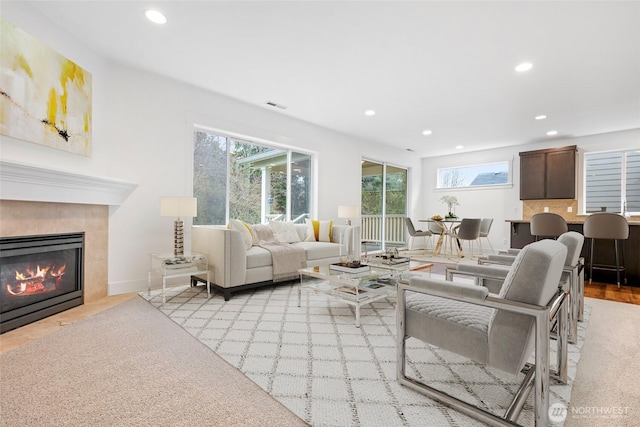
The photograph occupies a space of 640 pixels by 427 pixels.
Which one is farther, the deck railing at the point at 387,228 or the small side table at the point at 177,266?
the deck railing at the point at 387,228

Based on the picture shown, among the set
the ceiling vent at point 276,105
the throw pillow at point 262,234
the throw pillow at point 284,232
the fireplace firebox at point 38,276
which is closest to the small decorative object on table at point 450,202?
the throw pillow at point 284,232

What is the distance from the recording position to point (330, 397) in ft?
5.03

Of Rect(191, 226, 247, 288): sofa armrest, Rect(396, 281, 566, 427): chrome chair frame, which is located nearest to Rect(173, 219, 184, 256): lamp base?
Rect(191, 226, 247, 288): sofa armrest

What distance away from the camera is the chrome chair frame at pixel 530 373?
1188mm

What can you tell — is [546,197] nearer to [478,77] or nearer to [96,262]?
[478,77]

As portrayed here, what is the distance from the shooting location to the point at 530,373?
152 centimetres

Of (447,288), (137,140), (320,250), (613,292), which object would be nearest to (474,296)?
(447,288)

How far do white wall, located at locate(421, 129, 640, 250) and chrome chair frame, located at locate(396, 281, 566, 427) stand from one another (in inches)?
255

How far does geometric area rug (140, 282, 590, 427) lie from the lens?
1.43m

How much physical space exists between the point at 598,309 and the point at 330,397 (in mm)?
3167

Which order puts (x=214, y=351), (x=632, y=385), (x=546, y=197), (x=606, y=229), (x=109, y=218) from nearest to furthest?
(x=632, y=385) → (x=214, y=351) → (x=109, y=218) → (x=606, y=229) → (x=546, y=197)

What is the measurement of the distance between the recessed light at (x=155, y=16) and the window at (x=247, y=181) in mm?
1714

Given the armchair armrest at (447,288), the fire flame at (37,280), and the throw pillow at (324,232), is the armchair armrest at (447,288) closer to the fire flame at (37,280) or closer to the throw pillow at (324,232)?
the fire flame at (37,280)

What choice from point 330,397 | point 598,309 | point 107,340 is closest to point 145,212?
point 107,340
